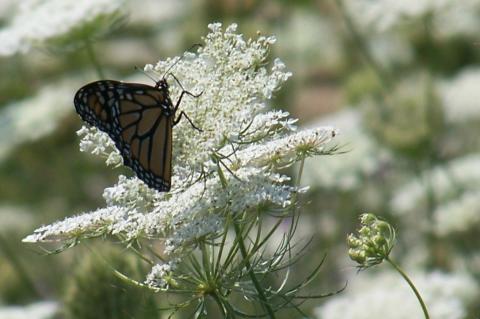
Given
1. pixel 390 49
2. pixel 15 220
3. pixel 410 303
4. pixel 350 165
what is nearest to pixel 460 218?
pixel 350 165

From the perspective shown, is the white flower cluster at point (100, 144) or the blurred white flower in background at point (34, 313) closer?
the white flower cluster at point (100, 144)

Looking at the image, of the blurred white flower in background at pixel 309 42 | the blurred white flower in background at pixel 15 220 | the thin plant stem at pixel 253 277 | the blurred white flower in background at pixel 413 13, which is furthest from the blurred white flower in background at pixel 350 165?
the thin plant stem at pixel 253 277

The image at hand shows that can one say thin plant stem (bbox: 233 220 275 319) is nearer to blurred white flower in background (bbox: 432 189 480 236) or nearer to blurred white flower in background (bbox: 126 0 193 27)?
blurred white flower in background (bbox: 432 189 480 236)

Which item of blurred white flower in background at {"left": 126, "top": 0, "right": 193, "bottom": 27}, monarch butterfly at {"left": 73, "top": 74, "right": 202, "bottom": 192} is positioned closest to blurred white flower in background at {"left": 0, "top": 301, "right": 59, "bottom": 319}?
monarch butterfly at {"left": 73, "top": 74, "right": 202, "bottom": 192}

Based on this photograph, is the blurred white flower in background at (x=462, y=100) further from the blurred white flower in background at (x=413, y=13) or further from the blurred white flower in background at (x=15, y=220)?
the blurred white flower in background at (x=15, y=220)

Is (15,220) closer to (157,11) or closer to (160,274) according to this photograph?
(157,11)

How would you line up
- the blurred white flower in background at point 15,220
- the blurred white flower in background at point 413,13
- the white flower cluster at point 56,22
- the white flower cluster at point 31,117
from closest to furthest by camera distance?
the white flower cluster at point 56,22 → the blurred white flower in background at point 413,13 → the white flower cluster at point 31,117 → the blurred white flower in background at point 15,220

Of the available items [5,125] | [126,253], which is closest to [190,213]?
[126,253]
